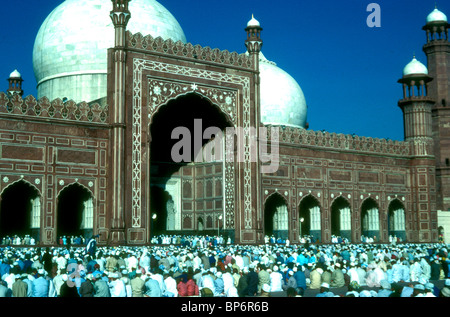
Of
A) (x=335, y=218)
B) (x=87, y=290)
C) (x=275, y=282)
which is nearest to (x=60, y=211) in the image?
(x=335, y=218)

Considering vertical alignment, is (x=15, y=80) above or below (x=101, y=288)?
above

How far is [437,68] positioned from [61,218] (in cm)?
2153

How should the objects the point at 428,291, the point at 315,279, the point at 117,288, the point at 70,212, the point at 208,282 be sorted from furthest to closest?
the point at 70,212 → the point at 315,279 → the point at 208,282 → the point at 117,288 → the point at 428,291

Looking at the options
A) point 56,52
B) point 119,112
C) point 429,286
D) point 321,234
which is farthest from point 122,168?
point 429,286

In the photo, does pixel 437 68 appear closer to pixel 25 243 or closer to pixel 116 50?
pixel 116 50

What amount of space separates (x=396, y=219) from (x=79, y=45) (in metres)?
17.4

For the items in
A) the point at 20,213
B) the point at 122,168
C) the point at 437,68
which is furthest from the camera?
the point at 437,68

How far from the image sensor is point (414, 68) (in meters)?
31.3

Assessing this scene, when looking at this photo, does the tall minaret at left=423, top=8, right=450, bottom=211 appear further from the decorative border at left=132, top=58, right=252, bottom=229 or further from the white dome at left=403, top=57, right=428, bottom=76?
the decorative border at left=132, top=58, right=252, bottom=229

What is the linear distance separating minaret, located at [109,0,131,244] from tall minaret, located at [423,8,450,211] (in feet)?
62.8

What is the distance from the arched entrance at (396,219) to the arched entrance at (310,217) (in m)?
4.56

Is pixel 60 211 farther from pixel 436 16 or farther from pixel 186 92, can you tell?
pixel 436 16

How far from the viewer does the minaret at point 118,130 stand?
20922 mm

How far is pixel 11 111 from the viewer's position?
20.1 meters
